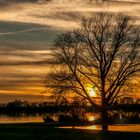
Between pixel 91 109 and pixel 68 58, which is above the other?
pixel 68 58

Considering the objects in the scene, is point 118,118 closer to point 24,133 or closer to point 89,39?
point 89,39

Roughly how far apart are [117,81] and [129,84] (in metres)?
1.48

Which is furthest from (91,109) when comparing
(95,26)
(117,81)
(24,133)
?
(24,133)

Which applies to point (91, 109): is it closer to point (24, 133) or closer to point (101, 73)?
point (101, 73)

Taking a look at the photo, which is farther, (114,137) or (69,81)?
(69,81)

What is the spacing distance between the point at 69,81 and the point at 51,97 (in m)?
2.81

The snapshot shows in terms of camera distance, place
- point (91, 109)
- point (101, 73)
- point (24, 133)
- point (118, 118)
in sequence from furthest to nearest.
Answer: point (118, 118) < point (91, 109) < point (101, 73) < point (24, 133)

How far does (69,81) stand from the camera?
189ft

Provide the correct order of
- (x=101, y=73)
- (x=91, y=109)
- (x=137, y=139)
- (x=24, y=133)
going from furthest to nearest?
1. (x=91, y=109)
2. (x=101, y=73)
3. (x=24, y=133)
4. (x=137, y=139)

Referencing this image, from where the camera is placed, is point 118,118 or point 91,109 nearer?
point 91,109

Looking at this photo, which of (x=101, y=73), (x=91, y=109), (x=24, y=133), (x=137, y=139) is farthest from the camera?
(x=91, y=109)

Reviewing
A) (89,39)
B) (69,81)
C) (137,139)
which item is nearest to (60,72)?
(69,81)

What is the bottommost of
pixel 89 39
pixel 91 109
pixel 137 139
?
pixel 137 139

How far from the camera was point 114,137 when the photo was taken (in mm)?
37406
